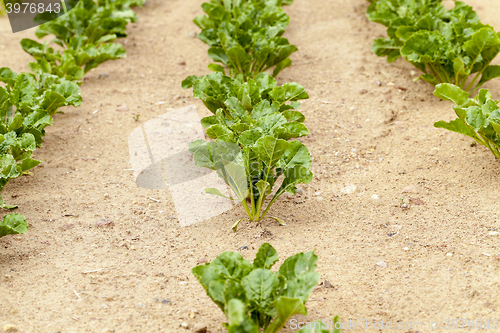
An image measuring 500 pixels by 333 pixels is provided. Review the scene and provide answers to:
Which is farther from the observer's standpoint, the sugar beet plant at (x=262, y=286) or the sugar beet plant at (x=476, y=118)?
the sugar beet plant at (x=476, y=118)

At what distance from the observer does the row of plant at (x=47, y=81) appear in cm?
314

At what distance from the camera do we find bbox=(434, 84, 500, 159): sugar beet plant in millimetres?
2988

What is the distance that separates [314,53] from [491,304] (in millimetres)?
3503

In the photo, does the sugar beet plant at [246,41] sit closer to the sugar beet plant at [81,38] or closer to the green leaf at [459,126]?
the sugar beet plant at [81,38]

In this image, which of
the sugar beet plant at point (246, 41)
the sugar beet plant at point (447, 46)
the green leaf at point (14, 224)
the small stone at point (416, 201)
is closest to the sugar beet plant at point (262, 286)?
the green leaf at point (14, 224)

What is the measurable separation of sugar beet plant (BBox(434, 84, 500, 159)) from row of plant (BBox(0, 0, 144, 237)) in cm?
258

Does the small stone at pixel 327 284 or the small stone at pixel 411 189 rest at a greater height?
the small stone at pixel 327 284

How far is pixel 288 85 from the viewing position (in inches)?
137

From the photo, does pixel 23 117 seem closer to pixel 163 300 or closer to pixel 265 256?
pixel 163 300

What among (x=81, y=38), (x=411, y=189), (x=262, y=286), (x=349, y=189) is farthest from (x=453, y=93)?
(x=81, y=38)

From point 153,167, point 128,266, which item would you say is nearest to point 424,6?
point 153,167

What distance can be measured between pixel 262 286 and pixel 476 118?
5.82 feet

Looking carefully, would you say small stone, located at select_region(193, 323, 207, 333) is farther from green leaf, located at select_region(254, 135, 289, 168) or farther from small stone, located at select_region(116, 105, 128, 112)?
small stone, located at select_region(116, 105, 128, 112)

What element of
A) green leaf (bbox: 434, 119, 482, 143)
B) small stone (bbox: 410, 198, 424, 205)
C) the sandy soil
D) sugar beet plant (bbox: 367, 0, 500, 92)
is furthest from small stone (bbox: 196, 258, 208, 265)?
sugar beet plant (bbox: 367, 0, 500, 92)
